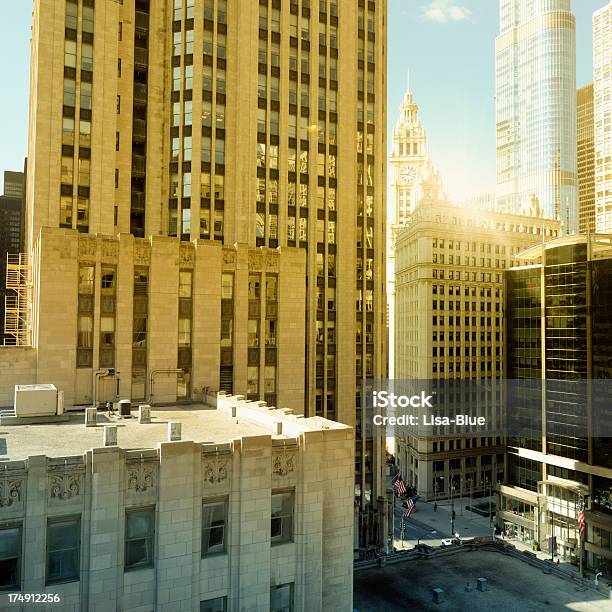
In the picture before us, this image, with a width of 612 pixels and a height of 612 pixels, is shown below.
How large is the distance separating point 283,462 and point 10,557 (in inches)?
433

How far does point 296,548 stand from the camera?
25.4 meters

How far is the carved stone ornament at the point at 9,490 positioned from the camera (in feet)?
66.3

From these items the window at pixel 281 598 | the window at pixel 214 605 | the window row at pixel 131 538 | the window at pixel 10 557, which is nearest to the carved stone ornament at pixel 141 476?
the window row at pixel 131 538

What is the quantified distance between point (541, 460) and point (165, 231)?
6940cm

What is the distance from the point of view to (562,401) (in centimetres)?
9088

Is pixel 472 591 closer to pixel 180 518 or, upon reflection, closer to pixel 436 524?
pixel 180 518

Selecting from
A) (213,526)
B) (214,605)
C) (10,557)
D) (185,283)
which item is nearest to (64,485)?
(10,557)

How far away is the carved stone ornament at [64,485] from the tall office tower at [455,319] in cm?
9830

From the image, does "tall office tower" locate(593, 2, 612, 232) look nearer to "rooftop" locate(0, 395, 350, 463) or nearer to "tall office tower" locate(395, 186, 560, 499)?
"tall office tower" locate(395, 186, 560, 499)

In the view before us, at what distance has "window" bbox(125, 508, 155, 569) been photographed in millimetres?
22344

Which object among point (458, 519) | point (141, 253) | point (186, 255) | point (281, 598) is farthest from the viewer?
point (458, 519)

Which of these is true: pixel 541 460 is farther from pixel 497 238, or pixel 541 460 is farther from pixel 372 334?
pixel 497 238

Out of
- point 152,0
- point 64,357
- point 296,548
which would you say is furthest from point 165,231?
point 296,548

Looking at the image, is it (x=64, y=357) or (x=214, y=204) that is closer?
(x=64, y=357)
